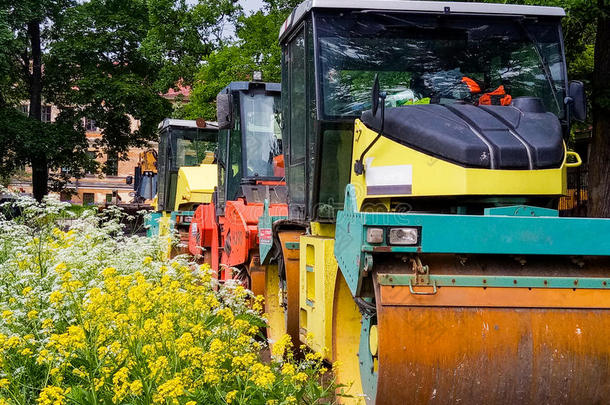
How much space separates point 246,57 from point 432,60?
22.1 m

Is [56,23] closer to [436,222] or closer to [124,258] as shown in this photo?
[124,258]

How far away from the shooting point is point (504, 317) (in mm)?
4828

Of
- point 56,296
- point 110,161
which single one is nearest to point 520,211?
point 56,296

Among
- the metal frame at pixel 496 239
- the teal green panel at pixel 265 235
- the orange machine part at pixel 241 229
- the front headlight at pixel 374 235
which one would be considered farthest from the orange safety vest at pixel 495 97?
the orange machine part at pixel 241 229

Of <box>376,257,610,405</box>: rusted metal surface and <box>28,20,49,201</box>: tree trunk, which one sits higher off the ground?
<box>28,20,49,201</box>: tree trunk

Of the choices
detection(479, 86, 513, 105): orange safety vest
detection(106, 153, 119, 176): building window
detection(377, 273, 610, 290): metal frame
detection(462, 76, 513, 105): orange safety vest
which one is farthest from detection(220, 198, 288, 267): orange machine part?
detection(106, 153, 119, 176): building window

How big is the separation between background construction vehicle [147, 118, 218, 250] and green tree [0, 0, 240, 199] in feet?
53.1

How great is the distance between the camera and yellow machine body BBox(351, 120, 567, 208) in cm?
553

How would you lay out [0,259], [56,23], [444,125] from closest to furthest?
[444,125]
[0,259]
[56,23]

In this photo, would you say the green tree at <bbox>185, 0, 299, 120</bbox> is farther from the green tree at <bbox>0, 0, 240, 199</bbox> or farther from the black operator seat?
the black operator seat

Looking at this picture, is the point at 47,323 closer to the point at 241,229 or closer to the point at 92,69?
the point at 241,229

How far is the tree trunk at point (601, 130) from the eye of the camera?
43.4 feet

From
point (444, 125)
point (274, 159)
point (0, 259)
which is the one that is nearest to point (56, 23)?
point (274, 159)

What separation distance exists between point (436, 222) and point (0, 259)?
507cm
